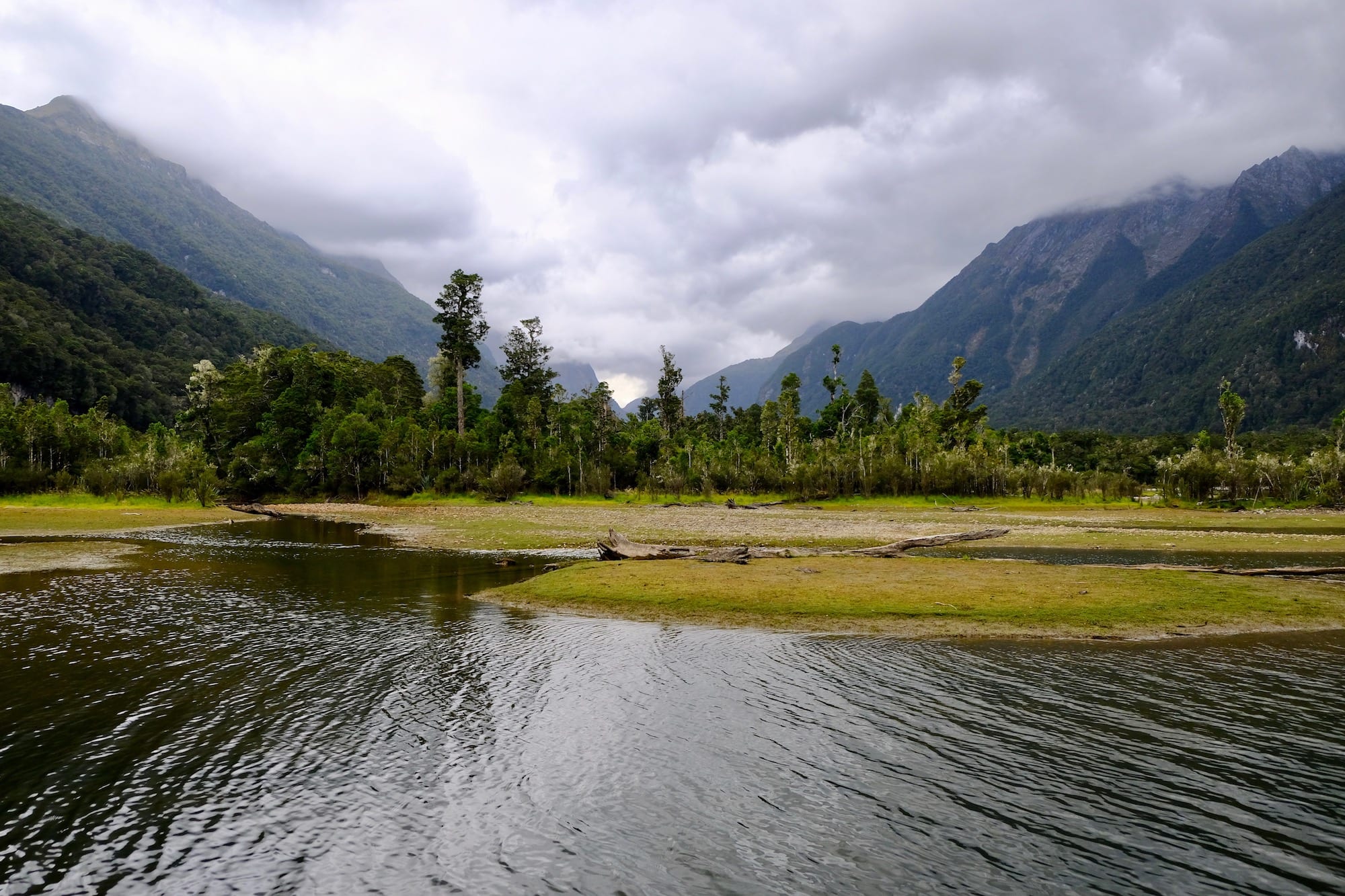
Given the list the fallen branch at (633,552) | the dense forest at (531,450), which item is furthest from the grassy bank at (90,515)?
the fallen branch at (633,552)

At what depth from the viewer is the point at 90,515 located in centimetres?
7362

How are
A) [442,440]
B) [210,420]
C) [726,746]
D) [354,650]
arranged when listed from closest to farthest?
1. [726,746]
2. [354,650]
3. [442,440]
4. [210,420]

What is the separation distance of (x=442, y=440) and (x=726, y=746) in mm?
118812

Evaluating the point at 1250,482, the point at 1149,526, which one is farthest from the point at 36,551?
the point at 1250,482

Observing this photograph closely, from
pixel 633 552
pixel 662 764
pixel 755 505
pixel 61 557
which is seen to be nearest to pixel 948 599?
pixel 633 552

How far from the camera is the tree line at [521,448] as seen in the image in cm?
9706

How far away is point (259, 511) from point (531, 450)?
5405 cm

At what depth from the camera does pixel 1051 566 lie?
37625 mm

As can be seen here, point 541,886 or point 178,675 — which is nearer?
point 541,886

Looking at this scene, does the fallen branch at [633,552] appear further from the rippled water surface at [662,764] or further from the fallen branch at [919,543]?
the rippled water surface at [662,764]

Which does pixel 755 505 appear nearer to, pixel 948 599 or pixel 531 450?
pixel 531 450

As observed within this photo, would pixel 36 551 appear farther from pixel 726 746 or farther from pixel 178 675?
pixel 726 746

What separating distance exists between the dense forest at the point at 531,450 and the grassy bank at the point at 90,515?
3995mm

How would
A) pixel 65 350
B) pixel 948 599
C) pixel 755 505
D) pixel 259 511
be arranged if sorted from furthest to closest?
1. pixel 65 350
2. pixel 755 505
3. pixel 259 511
4. pixel 948 599
